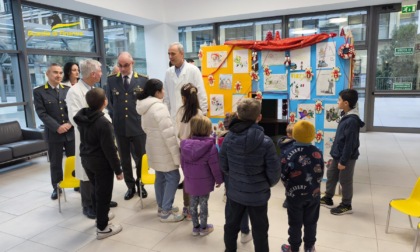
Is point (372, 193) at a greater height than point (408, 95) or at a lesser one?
lesser

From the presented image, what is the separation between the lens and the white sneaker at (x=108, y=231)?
9.10 feet

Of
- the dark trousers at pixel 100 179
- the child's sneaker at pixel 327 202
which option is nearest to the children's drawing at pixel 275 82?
the child's sneaker at pixel 327 202

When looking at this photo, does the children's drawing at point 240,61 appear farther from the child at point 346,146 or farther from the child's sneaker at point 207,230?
the child's sneaker at point 207,230

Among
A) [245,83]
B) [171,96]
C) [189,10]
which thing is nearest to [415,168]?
[245,83]

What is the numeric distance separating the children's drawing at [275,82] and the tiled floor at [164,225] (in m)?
1.31

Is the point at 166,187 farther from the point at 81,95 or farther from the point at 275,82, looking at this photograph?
the point at 275,82

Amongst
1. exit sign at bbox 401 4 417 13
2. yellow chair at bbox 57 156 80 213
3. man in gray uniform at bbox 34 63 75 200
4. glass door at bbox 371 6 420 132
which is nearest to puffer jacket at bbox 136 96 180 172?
yellow chair at bbox 57 156 80 213

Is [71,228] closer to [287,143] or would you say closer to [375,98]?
[287,143]

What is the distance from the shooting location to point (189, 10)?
24.9 ft

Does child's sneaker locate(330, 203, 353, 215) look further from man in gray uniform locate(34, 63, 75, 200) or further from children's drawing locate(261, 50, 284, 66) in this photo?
man in gray uniform locate(34, 63, 75, 200)

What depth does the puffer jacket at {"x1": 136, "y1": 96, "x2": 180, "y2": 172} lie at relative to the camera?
2811 millimetres

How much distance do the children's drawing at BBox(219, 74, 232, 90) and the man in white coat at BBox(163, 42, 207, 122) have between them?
85 cm

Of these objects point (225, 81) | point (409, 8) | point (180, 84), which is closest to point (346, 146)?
point (180, 84)

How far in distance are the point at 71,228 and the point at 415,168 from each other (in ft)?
15.3
